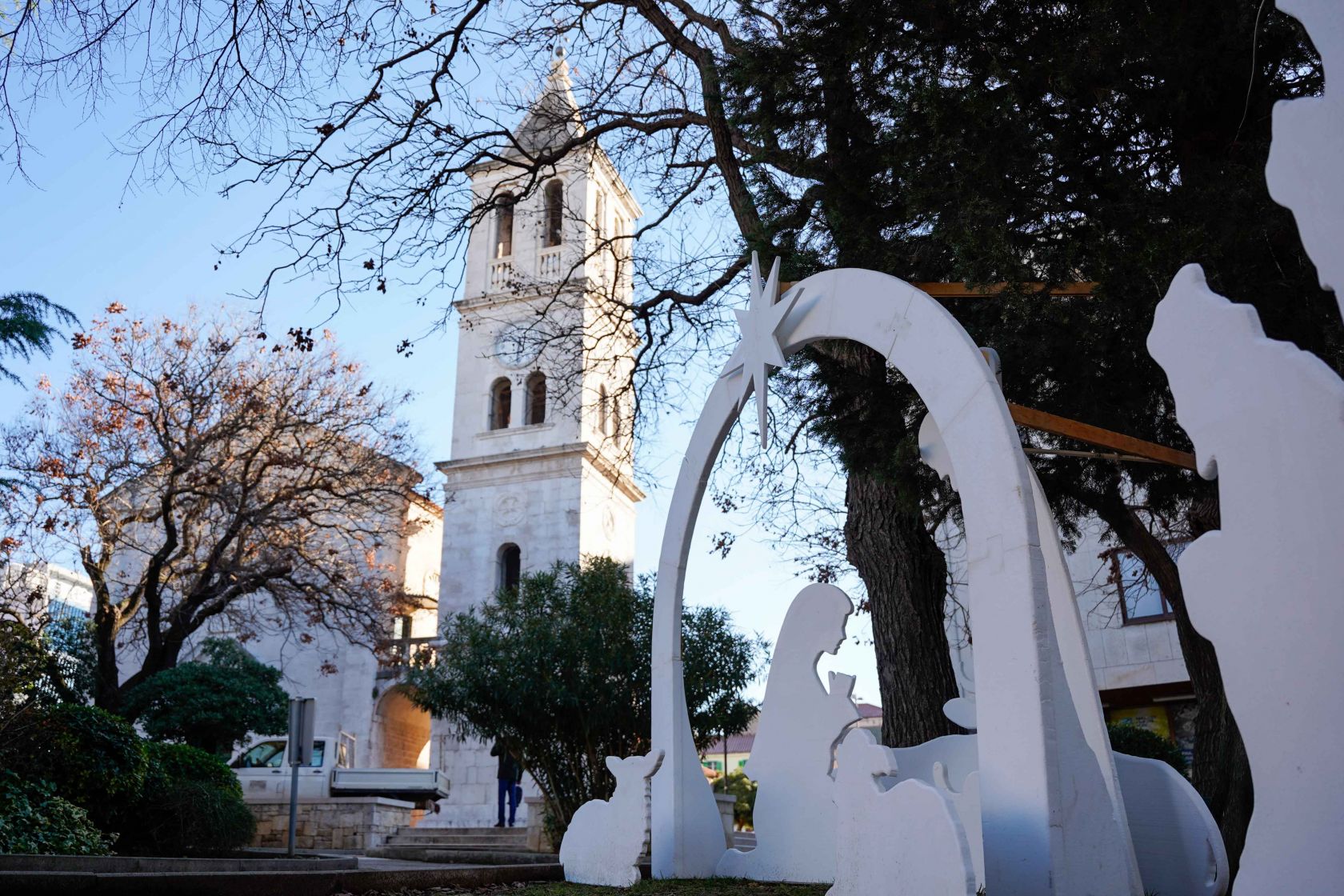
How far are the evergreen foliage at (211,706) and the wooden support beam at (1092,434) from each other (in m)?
19.9

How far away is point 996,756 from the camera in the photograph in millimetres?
4160

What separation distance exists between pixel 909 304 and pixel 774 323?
1.49 m

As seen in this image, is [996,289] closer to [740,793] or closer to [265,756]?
[265,756]

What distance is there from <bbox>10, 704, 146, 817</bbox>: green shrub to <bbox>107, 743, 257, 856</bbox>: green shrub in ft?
1.39

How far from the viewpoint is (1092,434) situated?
5.25 meters

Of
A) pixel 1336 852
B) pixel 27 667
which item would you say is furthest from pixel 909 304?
pixel 27 667

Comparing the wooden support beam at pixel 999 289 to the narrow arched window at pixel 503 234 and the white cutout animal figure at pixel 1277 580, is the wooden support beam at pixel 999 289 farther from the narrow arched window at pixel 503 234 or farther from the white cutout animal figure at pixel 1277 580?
the narrow arched window at pixel 503 234

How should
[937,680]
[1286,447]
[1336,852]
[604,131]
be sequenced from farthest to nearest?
[604,131] < [937,680] < [1286,447] < [1336,852]

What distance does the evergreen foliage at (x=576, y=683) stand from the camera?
1661cm

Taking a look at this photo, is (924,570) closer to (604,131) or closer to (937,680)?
(937,680)

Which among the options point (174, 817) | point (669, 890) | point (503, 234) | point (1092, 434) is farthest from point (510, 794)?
point (503, 234)

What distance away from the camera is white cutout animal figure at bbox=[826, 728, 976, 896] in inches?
161

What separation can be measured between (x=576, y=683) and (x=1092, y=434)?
492 inches

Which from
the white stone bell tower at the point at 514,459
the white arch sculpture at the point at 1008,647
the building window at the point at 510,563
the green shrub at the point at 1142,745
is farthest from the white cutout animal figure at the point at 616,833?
the building window at the point at 510,563
